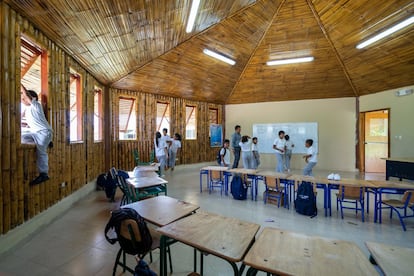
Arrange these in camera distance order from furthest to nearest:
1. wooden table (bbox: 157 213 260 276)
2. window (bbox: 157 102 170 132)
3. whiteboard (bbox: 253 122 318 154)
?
whiteboard (bbox: 253 122 318 154) → window (bbox: 157 102 170 132) → wooden table (bbox: 157 213 260 276)

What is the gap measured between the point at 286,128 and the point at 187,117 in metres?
4.97

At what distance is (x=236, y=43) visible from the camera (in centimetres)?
753

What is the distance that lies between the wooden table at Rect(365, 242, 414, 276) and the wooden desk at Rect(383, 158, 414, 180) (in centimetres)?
625

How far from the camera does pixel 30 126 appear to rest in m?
A: 3.75

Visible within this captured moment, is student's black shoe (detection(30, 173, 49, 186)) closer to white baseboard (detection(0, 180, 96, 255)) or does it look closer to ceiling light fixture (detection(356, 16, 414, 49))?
white baseboard (detection(0, 180, 96, 255))

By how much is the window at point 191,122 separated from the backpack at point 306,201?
7.03 meters

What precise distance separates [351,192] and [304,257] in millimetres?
3700

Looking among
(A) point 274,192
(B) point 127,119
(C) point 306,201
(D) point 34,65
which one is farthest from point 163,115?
(C) point 306,201

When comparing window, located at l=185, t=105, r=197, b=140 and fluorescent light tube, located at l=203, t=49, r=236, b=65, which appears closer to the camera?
fluorescent light tube, located at l=203, t=49, r=236, b=65

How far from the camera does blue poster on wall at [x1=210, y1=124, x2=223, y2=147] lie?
1192 centimetres

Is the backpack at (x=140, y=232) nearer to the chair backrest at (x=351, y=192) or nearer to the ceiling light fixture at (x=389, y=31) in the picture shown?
the chair backrest at (x=351, y=192)

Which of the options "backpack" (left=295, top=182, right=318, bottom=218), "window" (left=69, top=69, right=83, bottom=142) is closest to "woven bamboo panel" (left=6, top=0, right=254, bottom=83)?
"window" (left=69, top=69, right=83, bottom=142)

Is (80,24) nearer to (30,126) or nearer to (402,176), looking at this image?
(30,126)

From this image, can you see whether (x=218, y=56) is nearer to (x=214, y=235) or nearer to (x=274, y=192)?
(x=274, y=192)
